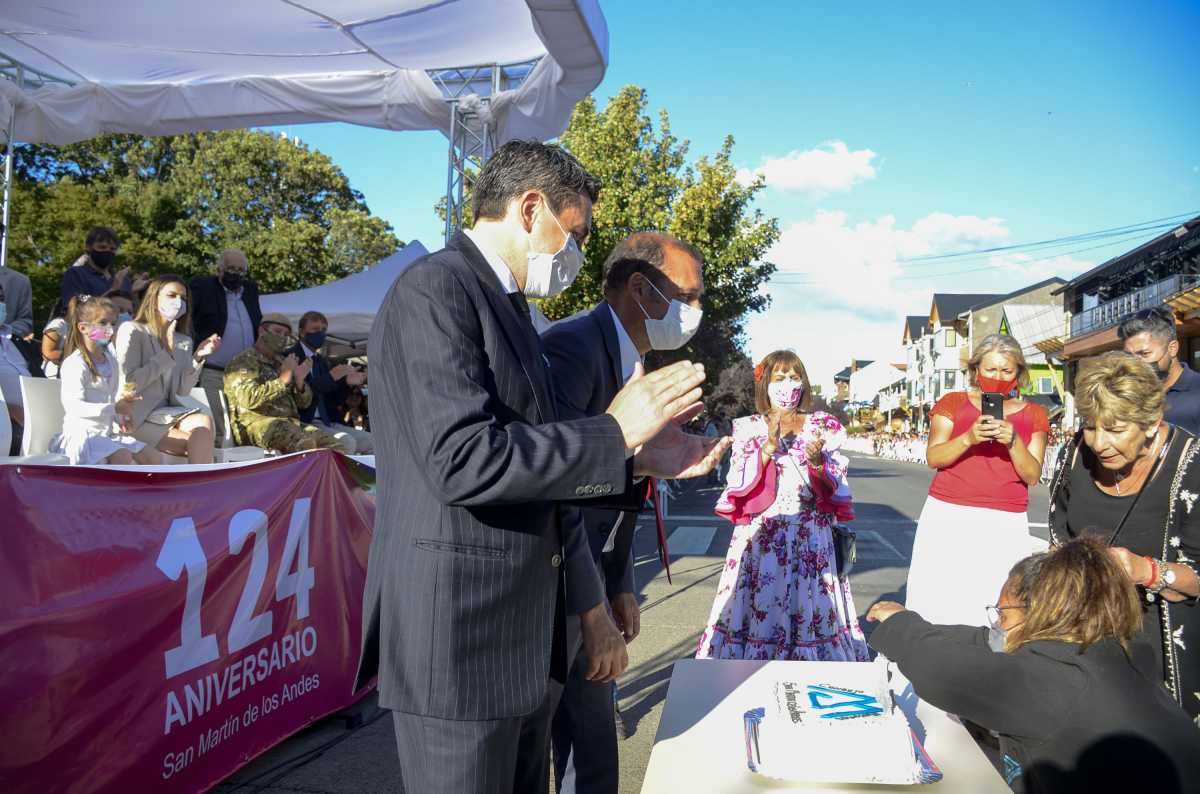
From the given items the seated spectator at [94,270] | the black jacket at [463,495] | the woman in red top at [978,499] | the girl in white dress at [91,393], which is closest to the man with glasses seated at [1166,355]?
the woman in red top at [978,499]

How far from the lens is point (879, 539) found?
11180mm

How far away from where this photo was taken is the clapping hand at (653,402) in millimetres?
1616

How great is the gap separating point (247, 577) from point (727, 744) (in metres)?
2.43

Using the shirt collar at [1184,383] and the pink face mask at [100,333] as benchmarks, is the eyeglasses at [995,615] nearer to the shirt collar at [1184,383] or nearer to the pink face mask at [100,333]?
the shirt collar at [1184,383]

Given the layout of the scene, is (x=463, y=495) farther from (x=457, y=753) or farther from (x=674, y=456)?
(x=674, y=456)

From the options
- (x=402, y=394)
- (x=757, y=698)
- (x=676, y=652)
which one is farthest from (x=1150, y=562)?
(x=676, y=652)

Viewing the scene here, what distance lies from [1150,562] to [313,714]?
3.72m

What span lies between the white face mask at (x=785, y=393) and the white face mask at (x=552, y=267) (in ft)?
9.08

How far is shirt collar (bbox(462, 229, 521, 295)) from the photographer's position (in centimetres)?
183

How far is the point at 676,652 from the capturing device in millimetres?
5703

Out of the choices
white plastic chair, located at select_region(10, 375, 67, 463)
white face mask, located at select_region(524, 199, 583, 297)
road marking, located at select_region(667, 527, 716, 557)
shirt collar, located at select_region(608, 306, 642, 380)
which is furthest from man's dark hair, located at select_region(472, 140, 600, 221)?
road marking, located at select_region(667, 527, 716, 557)

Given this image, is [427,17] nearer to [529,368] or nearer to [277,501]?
[277,501]

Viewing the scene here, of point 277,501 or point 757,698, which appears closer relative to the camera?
point 757,698

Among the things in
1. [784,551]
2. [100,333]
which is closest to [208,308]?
[100,333]
